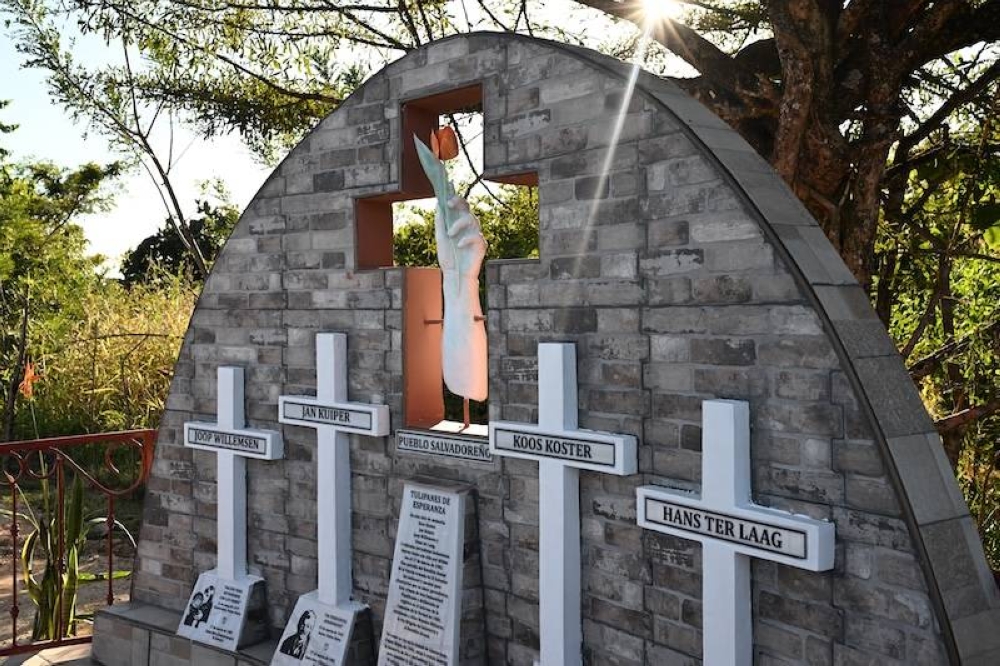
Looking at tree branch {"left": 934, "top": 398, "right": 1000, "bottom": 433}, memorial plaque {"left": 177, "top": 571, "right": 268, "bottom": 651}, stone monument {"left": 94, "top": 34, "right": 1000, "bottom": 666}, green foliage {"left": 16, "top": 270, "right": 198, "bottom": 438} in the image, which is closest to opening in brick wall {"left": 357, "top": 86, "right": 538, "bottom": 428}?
stone monument {"left": 94, "top": 34, "right": 1000, "bottom": 666}

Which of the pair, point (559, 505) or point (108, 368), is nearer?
point (559, 505)

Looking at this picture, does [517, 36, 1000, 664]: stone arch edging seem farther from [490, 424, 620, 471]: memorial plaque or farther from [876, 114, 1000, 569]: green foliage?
[876, 114, 1000, 569]: green foliage

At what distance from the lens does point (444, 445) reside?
4.31m

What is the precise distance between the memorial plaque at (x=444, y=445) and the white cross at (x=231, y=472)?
973mm

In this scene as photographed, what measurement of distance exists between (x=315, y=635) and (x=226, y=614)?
0.63 metres

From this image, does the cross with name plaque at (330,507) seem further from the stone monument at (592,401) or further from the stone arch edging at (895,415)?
the stone arch edging at (895,415)

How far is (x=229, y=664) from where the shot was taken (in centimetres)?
483

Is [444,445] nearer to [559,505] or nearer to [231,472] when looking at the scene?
[559,505]

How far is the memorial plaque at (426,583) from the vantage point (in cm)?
406

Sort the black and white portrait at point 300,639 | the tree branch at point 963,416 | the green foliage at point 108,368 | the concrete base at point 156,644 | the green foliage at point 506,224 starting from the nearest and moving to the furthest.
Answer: the black and white portrait at point 300,639 < the concrete base at point 156,644 < the tree branch at point 963,416 < the green foliage at point 506,224 < the green foliage at point 108,368

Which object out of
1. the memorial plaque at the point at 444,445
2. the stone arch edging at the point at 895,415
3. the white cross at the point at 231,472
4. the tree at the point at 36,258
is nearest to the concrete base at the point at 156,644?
the white cross at the point at 231,472

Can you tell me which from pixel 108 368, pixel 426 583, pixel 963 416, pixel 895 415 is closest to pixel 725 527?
pixel 895 415

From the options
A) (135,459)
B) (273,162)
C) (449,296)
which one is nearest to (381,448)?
(449,296)

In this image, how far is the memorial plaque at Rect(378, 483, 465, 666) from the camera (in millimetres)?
4059
